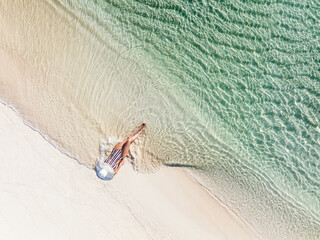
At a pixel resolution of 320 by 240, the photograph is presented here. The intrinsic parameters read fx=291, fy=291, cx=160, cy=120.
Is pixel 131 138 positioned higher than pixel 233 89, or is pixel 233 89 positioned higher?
pixel 233 89

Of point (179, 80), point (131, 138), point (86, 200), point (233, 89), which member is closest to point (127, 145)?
point (131, 138)

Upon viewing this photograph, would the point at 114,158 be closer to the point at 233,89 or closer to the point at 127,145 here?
the point at 127,145

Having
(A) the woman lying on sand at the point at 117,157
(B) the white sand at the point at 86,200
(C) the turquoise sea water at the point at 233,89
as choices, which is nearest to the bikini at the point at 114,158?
(A) the woman lying on sand at the point at 117,157

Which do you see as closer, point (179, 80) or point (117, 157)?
point (117, 157)

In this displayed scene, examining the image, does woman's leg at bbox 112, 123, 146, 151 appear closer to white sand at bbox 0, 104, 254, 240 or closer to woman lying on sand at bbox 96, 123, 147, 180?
woman lying on sand at bbox 96, 123, 147, 180

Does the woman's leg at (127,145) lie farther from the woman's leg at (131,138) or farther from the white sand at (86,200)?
the white sand at (86,200)

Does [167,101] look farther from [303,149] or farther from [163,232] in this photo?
[303,149]

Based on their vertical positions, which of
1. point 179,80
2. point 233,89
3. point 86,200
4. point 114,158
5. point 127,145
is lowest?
point 86,200
